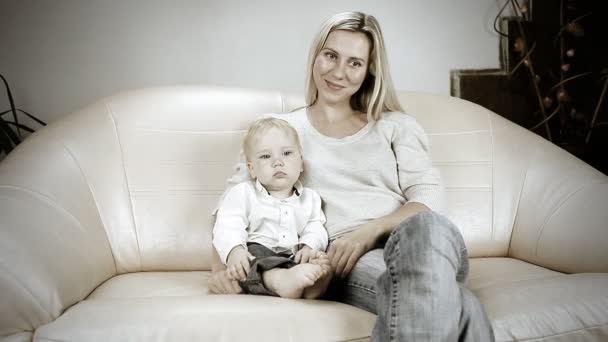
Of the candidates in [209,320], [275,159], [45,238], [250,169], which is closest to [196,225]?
[250,169]

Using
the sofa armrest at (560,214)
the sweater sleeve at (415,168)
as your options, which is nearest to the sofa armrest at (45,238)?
the sweater sleeve at (415,168)

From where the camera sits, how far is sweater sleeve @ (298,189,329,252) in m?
1.60

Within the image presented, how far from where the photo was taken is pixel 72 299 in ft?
4.64

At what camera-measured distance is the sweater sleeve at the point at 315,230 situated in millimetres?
1599

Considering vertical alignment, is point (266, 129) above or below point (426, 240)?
above

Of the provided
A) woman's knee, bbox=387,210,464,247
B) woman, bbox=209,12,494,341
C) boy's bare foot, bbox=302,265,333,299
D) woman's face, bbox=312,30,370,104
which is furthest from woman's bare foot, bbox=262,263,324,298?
woman's face, bbox=312,30,370,104

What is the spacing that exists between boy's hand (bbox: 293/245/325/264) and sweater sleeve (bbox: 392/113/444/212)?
38 cm

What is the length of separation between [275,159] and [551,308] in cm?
82

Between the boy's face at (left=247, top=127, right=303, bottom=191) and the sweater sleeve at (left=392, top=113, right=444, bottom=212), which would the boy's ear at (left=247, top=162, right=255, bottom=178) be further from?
the sweater sleeve at (left=392, top=113, right=444, bottom=212)

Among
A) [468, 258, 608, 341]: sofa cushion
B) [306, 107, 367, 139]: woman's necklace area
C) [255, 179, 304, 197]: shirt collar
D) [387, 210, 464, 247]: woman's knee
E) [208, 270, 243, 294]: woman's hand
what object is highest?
[306, 107, 367, 139]: woman's necklace area

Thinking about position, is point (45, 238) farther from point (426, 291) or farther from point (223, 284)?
point (426, 291)

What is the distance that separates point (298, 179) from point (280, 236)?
238 millimetres

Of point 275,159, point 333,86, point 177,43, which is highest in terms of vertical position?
point 177,43

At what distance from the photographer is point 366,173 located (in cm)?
175
